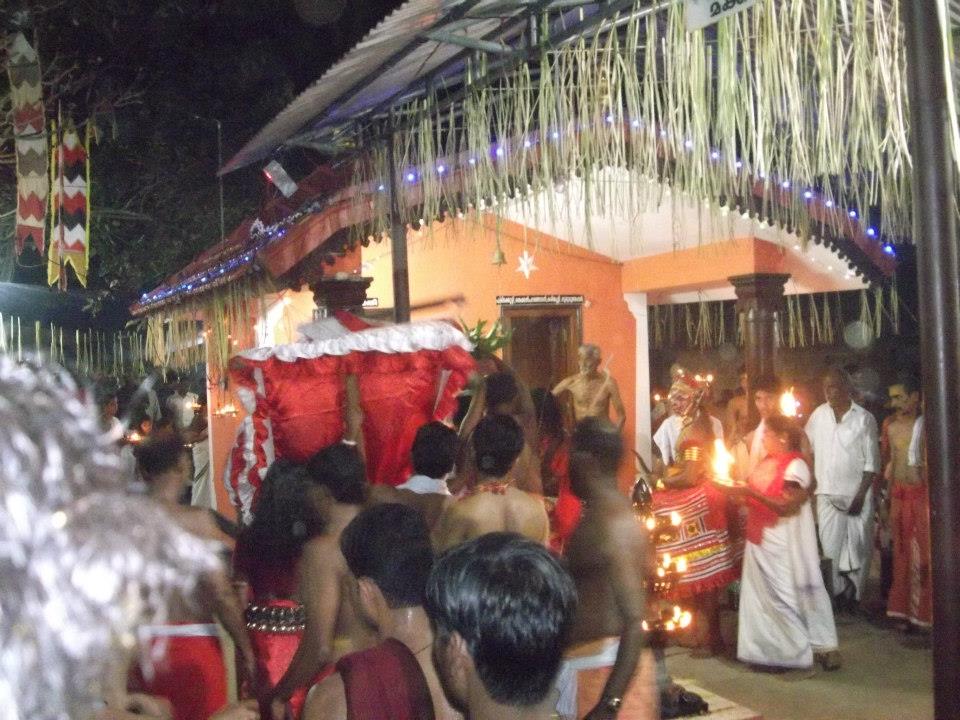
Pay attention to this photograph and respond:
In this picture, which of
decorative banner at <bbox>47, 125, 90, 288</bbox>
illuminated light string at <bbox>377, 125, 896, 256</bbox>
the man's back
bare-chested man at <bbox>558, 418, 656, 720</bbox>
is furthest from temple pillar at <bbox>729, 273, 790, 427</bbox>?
decorative banner at <bbox>47, 125, 90, 288</bbox>

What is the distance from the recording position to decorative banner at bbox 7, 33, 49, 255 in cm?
909

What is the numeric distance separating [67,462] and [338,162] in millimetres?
6232

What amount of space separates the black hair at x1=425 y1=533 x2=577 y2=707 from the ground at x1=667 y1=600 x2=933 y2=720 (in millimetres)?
4286

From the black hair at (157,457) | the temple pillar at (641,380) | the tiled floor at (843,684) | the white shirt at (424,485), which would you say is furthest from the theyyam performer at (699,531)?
the temple pillar at (641,380)

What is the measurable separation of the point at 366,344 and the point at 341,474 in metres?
1.32

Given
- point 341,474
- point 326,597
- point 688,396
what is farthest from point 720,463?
point 326,597

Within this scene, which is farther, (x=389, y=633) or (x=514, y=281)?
(x=514, y=281)

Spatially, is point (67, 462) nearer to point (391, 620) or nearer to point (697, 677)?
point (391, 620)

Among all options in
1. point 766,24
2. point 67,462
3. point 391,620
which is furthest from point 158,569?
point 766,24

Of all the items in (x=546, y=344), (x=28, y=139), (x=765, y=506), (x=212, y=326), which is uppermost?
(x=28, y=139)

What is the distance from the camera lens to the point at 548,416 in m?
8.18

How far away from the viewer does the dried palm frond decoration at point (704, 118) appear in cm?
320

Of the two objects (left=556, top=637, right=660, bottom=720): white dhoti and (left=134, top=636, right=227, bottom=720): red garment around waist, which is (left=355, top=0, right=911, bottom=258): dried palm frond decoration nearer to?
(left=556, top=637, right=660, bottom=720): white dhoti

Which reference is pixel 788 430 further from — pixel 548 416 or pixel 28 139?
pixel 28 139
